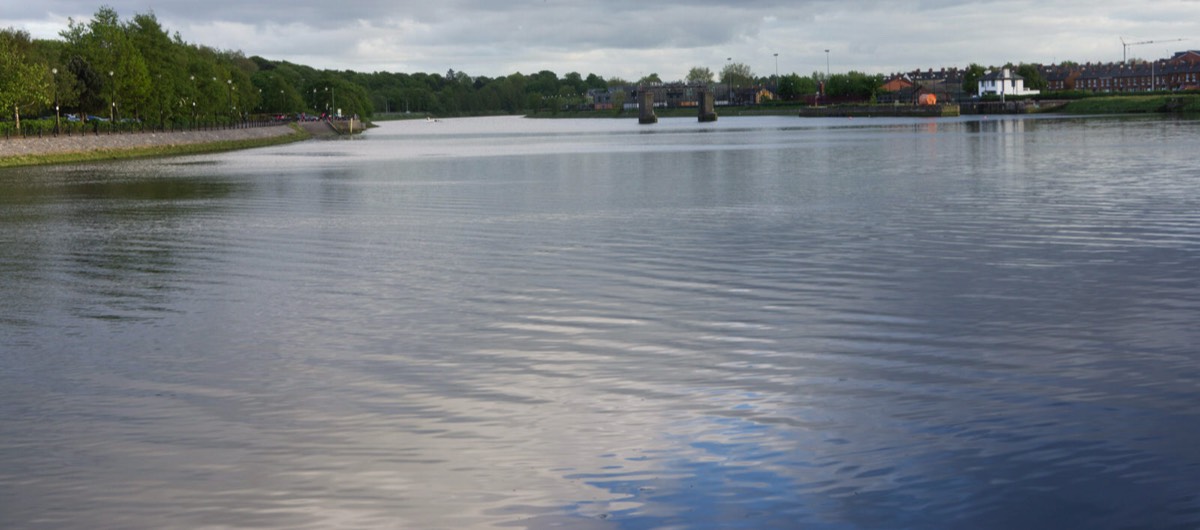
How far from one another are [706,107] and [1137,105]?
6908 cm

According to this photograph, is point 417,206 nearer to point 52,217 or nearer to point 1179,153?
point 52,217

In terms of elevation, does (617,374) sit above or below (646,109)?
below

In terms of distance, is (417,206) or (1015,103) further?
(1015,103)

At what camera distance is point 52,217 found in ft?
104

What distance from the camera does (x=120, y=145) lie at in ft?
253

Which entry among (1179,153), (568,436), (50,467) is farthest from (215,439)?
(1179,153)

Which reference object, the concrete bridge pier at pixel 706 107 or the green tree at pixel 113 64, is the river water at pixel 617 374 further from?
the concrete bridge pier at pixel 706 107

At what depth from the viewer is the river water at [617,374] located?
8.16 m

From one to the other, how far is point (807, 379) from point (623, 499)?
11.8ft

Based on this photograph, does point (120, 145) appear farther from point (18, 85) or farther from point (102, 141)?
point (18, 85)

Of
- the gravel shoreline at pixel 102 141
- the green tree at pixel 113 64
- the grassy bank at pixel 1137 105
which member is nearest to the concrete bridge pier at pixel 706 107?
the grassy bank at pixel 1137 105

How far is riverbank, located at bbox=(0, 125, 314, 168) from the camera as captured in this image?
65.4 m

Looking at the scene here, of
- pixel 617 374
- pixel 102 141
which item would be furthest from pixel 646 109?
pixel 617 374

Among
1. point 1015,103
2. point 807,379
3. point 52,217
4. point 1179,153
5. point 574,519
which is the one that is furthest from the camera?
point 1015,103
